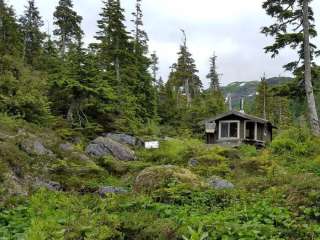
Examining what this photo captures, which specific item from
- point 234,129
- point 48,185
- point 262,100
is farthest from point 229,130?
point 262,100

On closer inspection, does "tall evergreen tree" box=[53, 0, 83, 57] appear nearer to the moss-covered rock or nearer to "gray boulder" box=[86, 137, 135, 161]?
"gray boulder" box=[86, 137, 135, 161]

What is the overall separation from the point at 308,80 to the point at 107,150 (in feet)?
41.2

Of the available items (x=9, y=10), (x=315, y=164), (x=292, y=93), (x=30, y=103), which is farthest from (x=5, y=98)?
(x=9, y=10)

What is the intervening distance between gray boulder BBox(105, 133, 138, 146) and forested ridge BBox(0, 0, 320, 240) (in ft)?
0.28

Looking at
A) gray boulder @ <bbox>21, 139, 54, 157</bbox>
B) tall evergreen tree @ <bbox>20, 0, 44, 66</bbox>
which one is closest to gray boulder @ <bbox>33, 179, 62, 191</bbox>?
gray boulder @ <bbox>21, 139, 54, 157</bbox>

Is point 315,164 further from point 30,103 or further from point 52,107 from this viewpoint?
point 52,107

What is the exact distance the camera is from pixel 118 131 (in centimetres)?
2697

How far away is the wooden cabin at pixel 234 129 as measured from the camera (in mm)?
32531

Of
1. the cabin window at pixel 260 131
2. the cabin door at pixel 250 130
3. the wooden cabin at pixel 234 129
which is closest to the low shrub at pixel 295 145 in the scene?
the wooden cabin at pixel 234 129

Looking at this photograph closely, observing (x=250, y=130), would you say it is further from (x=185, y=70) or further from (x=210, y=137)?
(x=185, y=70)

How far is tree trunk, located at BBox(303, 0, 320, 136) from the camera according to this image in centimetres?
2319

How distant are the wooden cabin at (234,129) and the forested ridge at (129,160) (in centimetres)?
391

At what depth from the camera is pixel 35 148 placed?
16.4m

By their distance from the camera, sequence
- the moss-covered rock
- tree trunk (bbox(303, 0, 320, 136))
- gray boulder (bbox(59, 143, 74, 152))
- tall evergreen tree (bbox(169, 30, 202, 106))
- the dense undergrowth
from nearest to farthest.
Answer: the dense undergrowth
the moss-covered rock
gray boulder (bbox(59, 143, 74, 152))
tree trunk (bbox(303, 0, 320, 136))
tall evergreen tree (bbox(169, 30, 202, 106))
